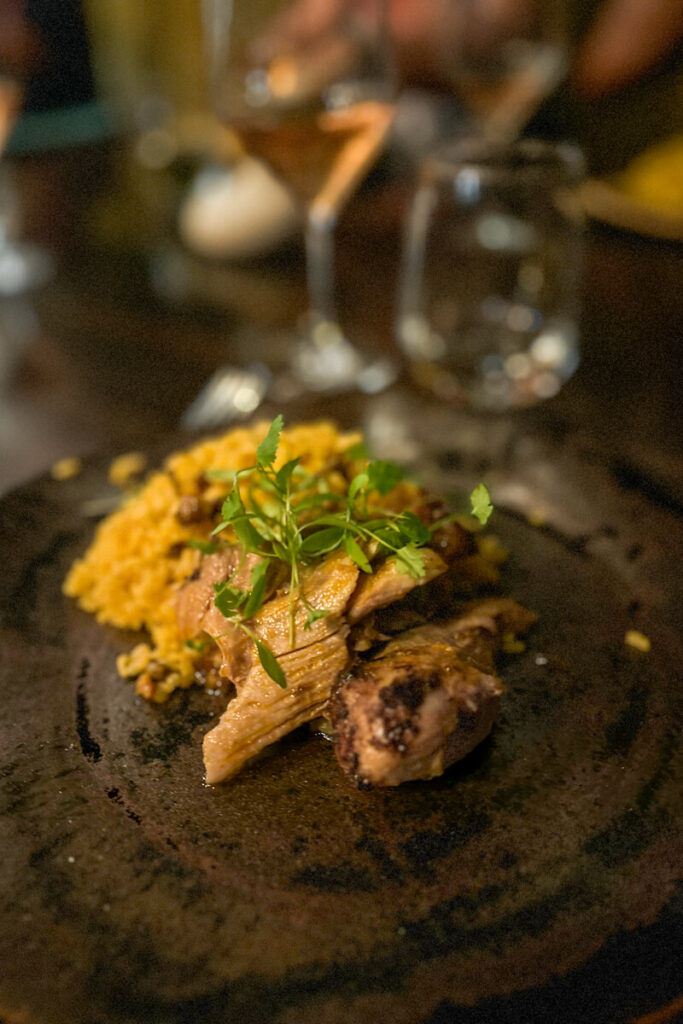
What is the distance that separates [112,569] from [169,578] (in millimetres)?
101

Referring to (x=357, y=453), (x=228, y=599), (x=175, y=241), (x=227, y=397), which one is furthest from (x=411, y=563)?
(x=175, y=241)

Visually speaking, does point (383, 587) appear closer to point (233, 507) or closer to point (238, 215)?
point (233, 507)

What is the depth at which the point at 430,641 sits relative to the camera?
1312 millimetres

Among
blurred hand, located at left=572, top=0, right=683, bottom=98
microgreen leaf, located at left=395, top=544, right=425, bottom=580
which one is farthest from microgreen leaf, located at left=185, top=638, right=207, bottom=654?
blurred hand, located at left=572, top=0, right=683, bottom=98


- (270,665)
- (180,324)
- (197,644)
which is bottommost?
(180,324)

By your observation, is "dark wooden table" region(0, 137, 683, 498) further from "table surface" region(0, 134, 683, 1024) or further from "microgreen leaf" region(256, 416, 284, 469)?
"microgreen leaf" region(256, 416, 284, 469)

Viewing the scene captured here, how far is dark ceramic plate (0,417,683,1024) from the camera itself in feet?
3.08

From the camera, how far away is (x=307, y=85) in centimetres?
232

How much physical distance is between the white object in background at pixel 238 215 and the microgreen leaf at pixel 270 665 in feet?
7.24

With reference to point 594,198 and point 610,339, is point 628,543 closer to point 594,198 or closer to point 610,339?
point 610,339

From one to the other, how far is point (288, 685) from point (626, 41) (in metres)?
3.50

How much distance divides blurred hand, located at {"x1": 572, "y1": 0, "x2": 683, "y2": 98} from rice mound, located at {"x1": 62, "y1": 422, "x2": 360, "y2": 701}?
2.86 m

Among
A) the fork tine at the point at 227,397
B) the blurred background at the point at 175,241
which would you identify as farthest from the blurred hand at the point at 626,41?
the fork tine at the point at 227,397

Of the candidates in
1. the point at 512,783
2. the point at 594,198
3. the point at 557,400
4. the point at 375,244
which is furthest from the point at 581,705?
the point at 375,244
